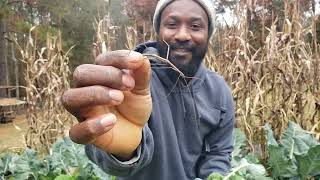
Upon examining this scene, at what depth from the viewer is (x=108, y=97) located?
2.86 feet

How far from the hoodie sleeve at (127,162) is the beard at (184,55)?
35cm

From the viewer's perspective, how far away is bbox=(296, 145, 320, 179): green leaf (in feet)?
8.09

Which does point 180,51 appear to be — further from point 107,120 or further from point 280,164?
point 280,164

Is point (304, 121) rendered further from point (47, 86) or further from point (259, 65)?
point (47, 86)

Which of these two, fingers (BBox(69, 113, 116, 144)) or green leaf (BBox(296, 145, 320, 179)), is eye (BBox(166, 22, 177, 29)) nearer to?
fingers (BBox(69, 113, 116, 144))

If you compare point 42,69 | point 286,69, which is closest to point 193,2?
point 286,69

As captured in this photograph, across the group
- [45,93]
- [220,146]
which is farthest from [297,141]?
[45,93]

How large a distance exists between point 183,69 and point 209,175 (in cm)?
38

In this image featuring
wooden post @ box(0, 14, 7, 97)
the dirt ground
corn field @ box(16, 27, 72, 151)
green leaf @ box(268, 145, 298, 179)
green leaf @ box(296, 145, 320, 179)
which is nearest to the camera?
green leaf @ box(296, 145, 320, 179)

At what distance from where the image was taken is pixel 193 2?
146cm

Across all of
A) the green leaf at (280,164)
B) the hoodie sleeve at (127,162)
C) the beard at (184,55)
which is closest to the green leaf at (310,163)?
the green leaf at (280,164)

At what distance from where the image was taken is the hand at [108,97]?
88cm

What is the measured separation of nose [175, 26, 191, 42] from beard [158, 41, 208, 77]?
20 mm

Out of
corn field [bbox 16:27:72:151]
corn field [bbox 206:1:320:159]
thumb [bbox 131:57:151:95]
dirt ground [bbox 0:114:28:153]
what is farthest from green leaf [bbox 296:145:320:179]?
dirt ground [bbox 0:114:28:153]
